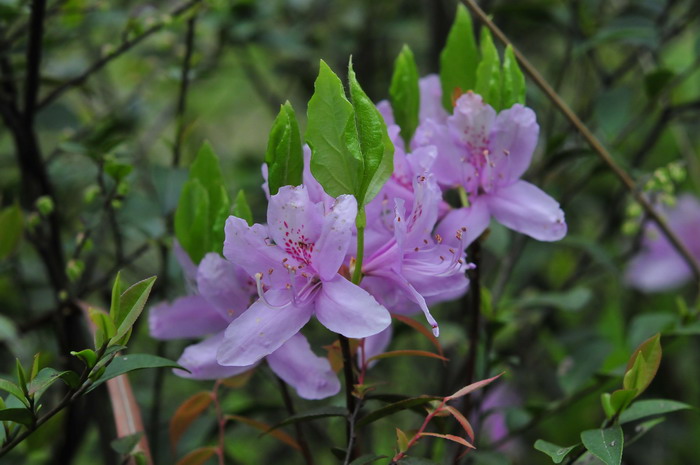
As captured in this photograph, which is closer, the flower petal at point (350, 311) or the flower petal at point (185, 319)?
the flower petal at point (350, 311)

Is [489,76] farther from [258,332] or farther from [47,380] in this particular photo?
[47,380]

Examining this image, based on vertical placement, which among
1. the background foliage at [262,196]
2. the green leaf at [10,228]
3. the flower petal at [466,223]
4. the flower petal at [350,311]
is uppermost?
the flower petal at [350,311]

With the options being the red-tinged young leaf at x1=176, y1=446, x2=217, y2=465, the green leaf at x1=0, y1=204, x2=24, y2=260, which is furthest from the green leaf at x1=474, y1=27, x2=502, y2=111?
the green leaf at x1=0, y1=204, x2=24, y2=260

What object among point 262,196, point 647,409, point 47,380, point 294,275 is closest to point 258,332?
point 294,275

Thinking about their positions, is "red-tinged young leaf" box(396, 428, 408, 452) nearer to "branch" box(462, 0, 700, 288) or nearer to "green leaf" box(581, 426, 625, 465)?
"green leaf" box(581, 426, 625, 465)

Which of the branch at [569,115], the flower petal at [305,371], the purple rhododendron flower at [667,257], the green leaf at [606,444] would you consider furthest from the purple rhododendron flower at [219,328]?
the purple rhododendron flower at [667,257]

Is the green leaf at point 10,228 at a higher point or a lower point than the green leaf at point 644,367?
higher

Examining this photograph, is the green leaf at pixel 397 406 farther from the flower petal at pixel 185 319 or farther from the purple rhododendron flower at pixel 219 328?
the flower petal at pixel 185 319

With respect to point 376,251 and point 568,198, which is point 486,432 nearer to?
point 568,198
